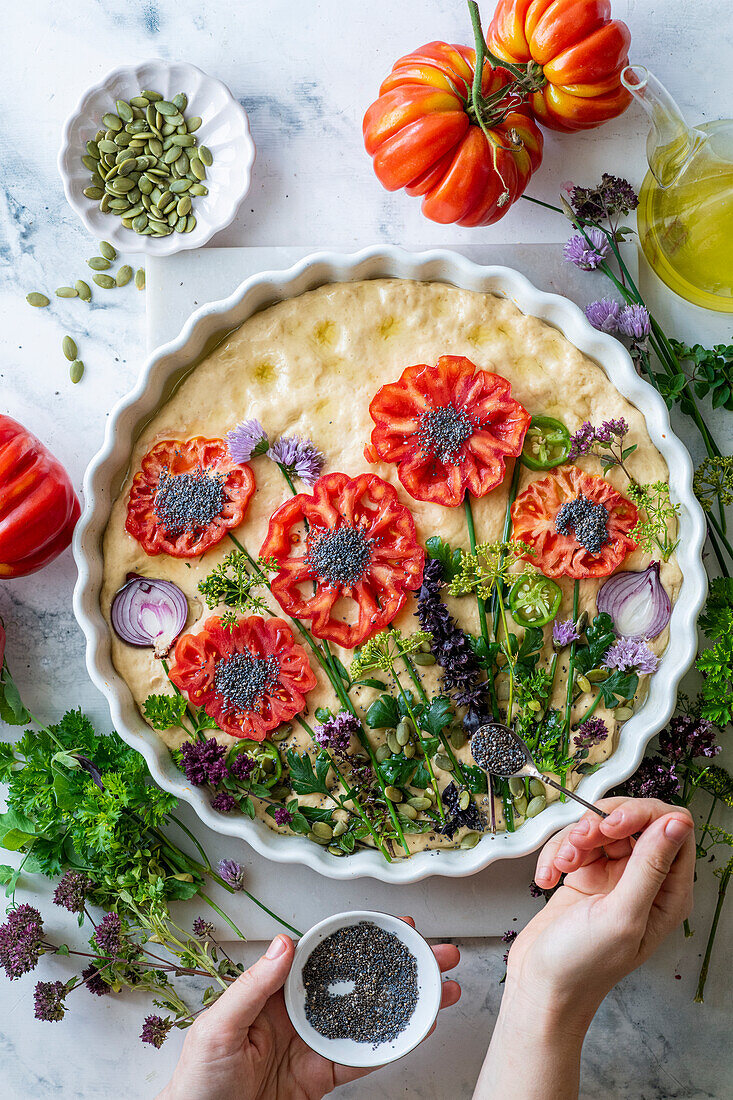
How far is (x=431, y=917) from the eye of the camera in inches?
85.0

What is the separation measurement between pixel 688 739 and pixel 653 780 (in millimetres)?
122

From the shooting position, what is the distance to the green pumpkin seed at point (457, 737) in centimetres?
200

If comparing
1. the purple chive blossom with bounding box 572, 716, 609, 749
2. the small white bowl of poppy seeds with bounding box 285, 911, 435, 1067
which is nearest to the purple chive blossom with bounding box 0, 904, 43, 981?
the small white bowl of poppy seeds with bounding box 285, 911, 435, 1067

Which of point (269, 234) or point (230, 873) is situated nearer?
point (230, 873)

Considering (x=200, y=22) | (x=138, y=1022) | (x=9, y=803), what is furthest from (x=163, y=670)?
(x=200, y=22)

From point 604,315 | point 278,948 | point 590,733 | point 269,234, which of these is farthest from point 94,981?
point 604,315

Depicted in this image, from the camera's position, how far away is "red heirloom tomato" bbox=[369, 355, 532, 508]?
6.46 ft

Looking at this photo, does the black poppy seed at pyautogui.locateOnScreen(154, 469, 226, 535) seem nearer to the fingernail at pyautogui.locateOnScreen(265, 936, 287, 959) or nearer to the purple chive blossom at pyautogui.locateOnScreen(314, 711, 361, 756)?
the purple chive blossom at pyautogui.locateOnScreen(314, 711, 361, 756)

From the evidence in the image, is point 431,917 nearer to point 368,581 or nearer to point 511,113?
point 368,581

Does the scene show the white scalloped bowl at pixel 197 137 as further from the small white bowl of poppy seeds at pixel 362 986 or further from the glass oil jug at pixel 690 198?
the small white bowl of poppy seeds at pixel 362 986

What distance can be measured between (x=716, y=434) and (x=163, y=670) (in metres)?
1.43

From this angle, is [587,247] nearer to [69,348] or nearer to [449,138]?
[449,138]

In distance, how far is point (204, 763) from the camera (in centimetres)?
196

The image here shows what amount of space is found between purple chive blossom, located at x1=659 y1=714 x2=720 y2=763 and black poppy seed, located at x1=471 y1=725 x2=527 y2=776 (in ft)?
1.24
